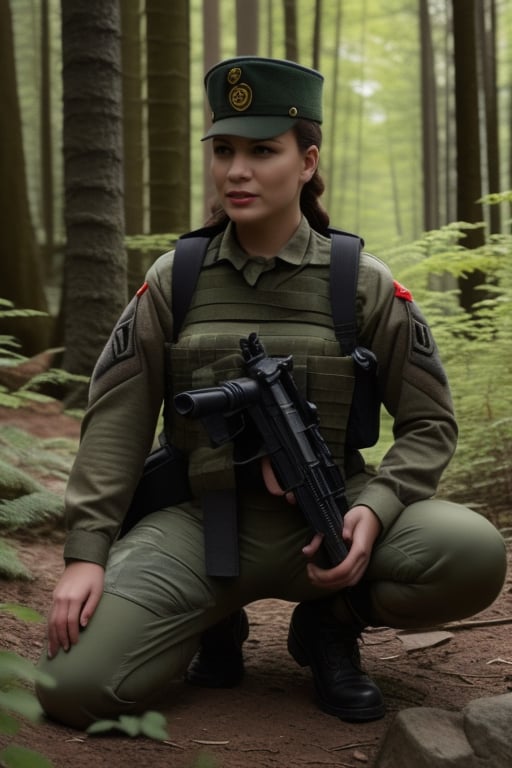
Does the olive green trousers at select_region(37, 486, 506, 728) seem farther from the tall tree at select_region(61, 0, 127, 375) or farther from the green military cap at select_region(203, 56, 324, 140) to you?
the tall tree at select_region(61, 0, 127, 375)

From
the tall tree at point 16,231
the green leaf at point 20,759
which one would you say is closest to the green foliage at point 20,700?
the green leaf at point 20,759

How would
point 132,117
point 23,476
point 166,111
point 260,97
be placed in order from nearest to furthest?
point 260,97 → point 23,476 → point 166,111 → point 132,117

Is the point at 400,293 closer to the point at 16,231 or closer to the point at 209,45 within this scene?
the point at 16,231

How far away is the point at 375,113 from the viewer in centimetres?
3841

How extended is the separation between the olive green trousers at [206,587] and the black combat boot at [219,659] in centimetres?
18

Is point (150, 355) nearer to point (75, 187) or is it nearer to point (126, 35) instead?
point (75, 187)

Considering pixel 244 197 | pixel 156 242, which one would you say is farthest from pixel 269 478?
pixel 156 242

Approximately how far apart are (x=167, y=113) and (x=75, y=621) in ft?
22.6

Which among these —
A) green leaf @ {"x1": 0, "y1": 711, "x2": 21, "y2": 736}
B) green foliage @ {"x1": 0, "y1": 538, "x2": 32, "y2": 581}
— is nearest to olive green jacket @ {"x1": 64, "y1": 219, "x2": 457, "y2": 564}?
green foliage @ {"x1": 0, "y1": 538, "x2": 32, "y2": 581}

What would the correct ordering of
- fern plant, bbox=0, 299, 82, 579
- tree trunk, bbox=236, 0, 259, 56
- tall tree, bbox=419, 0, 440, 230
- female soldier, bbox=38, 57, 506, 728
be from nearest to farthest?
female soldier, bbox=38, 57, 506, 728, fern plant, bbox=0, 299, 82, 579, tree trunk, bbox=236, 0, 259, 56, tall tree, bbox=419, 0, 440, 230

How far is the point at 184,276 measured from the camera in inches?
128

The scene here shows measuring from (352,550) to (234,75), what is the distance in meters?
1.57

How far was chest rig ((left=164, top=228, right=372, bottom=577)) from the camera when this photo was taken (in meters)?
3.12

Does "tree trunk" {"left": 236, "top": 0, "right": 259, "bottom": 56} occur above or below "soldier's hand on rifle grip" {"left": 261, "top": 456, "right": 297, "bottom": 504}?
above
